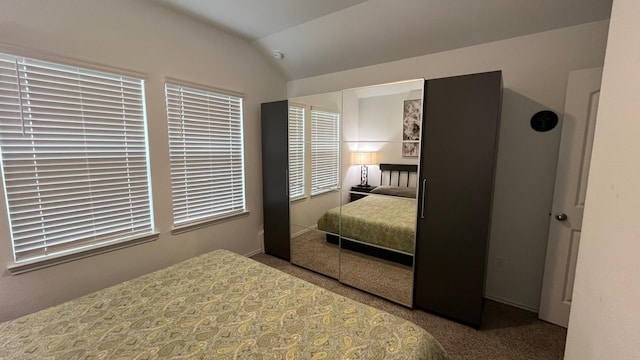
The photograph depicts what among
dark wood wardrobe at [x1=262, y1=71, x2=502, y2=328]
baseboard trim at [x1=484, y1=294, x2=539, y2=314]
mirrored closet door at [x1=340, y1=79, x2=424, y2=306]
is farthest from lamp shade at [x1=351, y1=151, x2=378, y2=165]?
baseboard trim at [x1=484, y1=294, x2=539, y2=314]

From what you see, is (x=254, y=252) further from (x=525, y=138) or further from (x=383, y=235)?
(x=525, y=138)

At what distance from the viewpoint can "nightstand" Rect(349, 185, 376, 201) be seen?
8.60 ft

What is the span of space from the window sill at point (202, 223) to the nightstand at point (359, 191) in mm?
1443

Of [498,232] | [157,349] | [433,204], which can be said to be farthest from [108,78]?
[498,232]

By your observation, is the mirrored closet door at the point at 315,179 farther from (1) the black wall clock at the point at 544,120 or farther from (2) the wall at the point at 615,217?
(2) the wall at the point at 615,217

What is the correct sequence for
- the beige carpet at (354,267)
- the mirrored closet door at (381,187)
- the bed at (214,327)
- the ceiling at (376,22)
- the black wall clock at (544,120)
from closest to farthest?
the bed at (214,327), the ceiling at (376,22), the black wall clock at (544,120), the mirrored closet door at (381,187), the beige carpet at (354,267)

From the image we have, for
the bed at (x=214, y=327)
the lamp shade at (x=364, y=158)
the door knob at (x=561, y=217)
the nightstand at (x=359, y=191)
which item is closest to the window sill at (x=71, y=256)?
the bed at (x=214, y=327)

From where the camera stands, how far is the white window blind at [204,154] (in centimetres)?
253

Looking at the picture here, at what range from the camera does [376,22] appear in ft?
7.90

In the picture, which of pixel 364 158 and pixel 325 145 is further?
pixel 325 145

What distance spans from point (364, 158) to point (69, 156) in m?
2.43

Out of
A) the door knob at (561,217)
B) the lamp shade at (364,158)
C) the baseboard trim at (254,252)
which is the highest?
the lamp shade at (364,158)

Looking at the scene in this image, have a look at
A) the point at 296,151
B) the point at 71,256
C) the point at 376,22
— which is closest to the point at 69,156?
the point at 71,256

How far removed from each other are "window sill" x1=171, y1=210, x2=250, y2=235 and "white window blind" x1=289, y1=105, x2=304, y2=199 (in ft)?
2.31
